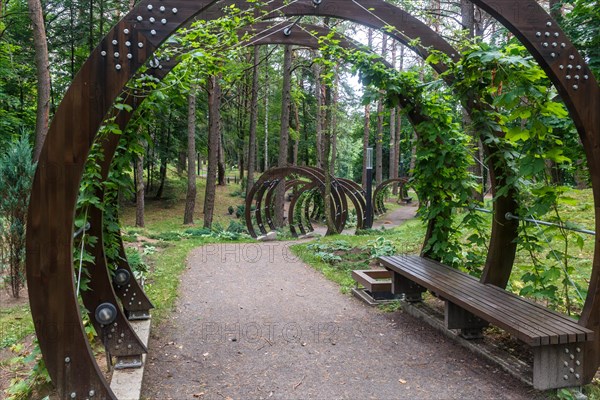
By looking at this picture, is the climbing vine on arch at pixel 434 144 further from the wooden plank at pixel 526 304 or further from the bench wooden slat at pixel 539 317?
the bench wooden slat at pixel 539 317

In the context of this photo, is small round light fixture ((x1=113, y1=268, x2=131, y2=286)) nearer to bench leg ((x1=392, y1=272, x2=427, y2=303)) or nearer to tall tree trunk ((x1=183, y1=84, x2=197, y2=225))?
bench leg ((x1=392, y1=272, x2=427, y2=303))

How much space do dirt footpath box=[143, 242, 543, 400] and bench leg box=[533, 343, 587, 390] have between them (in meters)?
0.17

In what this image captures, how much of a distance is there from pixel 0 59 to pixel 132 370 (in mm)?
13849

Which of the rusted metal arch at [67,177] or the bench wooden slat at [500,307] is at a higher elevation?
the rusted metal arch at [67,177]

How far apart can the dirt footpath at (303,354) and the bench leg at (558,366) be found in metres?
0.17

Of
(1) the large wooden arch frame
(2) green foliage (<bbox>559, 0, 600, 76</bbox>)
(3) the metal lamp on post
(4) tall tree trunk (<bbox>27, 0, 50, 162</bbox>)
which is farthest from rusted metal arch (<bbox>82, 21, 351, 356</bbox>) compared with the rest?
(3) the metal lamp on post

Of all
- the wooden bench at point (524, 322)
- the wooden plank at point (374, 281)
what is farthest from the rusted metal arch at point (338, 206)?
the wooden bench at point (524, 322)

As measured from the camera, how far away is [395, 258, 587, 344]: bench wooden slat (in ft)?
10.6

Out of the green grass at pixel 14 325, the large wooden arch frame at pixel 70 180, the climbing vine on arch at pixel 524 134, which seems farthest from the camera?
the green grass at pixel 14 325

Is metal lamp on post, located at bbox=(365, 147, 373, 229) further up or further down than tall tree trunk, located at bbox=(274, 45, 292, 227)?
further down

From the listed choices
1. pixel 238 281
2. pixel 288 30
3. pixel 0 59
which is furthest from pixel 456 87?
pixel 0 59

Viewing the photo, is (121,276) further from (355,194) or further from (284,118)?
(284,118)

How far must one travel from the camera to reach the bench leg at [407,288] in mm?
5648

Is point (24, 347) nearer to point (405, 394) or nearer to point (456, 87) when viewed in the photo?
point (405, 394)
